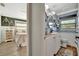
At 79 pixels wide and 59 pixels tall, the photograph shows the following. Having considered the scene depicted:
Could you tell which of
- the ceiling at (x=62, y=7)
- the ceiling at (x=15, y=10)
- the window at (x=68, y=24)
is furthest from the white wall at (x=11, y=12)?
the window at (x=68, y=24)

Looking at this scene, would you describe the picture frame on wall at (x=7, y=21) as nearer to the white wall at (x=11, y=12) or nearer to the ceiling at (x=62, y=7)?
the white wall at (x=11, y=12)

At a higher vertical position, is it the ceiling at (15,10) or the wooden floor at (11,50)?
the ceiling at (15,10)

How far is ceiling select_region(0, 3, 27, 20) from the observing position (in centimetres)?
107

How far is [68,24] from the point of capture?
1082 millimetres

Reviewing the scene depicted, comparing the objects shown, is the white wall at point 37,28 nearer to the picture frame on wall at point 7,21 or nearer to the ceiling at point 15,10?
the ceiling at point 15,10

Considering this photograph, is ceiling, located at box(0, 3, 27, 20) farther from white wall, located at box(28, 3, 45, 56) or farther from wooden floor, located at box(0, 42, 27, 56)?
wooden floor, located at box(0, 42, 27, 56)

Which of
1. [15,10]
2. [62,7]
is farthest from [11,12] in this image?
[62,7]

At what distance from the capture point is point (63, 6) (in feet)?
→ 3.55

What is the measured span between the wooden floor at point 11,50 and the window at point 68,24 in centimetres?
51

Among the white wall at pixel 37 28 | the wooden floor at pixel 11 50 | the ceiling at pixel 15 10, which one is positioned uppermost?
the ceiling at pixel 15 10

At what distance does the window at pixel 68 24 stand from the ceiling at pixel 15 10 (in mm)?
448

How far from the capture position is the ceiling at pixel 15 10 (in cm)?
107

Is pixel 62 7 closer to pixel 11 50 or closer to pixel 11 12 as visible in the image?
pixel 11 12

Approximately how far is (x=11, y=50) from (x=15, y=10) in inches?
17.9
